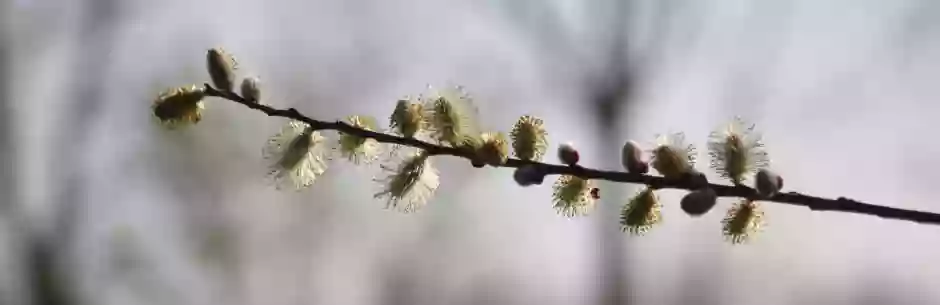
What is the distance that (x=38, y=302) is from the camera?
173 centimetres

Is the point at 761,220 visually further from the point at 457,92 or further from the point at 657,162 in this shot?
the point at 457,92

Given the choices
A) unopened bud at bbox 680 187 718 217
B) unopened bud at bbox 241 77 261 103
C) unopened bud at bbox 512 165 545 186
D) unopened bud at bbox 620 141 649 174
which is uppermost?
unopened bud at bbox 241 77 261 103

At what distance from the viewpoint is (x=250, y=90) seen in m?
0.38

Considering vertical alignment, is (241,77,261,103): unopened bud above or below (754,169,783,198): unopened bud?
above

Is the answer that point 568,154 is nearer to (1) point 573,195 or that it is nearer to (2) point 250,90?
(1) point 573,195

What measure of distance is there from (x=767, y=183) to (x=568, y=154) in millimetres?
94

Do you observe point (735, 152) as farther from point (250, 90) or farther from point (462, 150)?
point (250, 90)

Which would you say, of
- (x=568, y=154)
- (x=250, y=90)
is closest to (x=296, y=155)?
(x=250, y=90)

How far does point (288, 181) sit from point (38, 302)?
1641 mm

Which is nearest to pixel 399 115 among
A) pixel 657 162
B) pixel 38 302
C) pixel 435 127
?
pixel 435 127

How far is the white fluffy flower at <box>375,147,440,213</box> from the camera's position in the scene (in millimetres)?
387

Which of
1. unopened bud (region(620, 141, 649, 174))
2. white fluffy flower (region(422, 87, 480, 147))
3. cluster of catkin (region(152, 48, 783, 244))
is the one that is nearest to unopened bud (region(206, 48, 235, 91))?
cluster of catkin (region(152, 48, 783, 244))

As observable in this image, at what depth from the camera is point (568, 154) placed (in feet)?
1.19

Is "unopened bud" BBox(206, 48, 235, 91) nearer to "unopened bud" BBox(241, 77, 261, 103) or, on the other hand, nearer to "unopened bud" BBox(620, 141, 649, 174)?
"unopened bud" BBox(241, 77, 261, 103)
